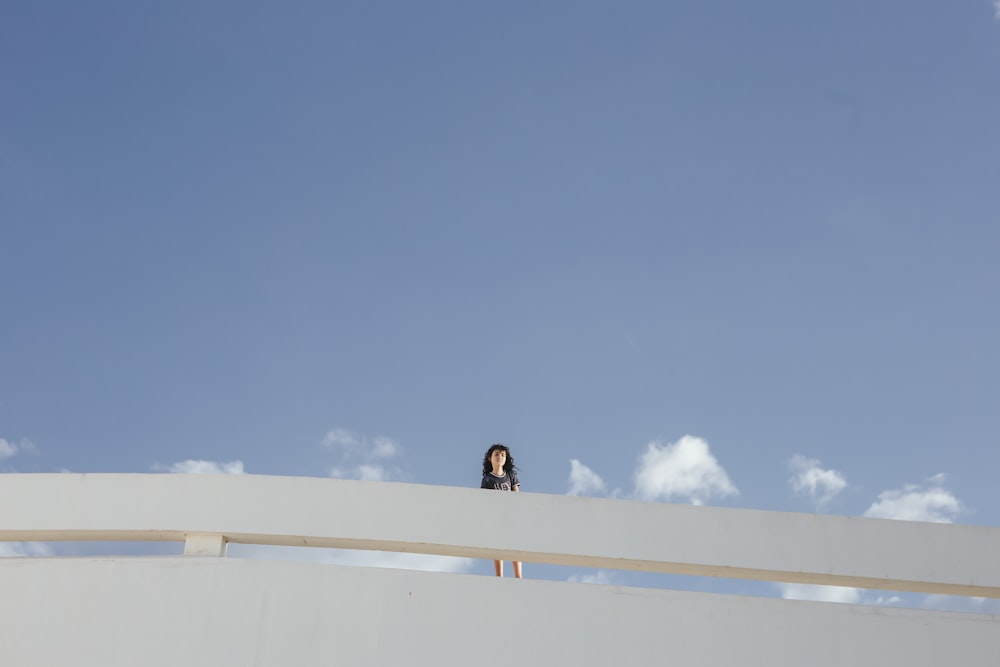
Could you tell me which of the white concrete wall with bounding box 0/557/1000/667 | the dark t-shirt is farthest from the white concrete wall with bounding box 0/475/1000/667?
the dark t-shirt

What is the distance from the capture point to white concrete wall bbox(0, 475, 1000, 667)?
564cm

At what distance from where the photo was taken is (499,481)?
7844mm

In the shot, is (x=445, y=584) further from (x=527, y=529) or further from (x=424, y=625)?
(x=527, y=529)

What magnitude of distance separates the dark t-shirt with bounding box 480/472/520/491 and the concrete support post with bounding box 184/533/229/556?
2.38 metres

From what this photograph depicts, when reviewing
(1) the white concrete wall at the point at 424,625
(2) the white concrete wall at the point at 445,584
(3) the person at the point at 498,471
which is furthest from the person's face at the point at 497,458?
(1) the white concrete wall at the point at 424,625

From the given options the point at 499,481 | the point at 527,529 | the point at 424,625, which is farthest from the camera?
the point at 499,481

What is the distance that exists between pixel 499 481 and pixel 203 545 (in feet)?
8.38

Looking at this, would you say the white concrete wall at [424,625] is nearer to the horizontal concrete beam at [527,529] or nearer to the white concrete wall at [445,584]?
the white concrete wall at [445,584]

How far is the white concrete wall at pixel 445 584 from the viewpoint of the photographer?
5.64 meters

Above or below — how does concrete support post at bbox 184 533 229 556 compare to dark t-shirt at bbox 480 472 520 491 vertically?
below

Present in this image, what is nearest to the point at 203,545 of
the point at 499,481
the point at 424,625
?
the point at 424,625

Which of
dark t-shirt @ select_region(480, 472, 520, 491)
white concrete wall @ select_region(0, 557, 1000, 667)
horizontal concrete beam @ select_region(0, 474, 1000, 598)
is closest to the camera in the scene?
white concrete wall @ select_region(0, 557, 1000, 667)

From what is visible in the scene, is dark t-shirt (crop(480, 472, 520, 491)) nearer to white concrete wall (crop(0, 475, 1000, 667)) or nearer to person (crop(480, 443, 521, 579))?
person (crop(480, 443, 521, 579))

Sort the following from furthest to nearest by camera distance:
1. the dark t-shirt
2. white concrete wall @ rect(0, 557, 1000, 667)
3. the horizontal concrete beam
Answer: the dark t-shirt
the horizontal concrete beam
white concrete wall @ rect(0, 557, 1000, 667)
